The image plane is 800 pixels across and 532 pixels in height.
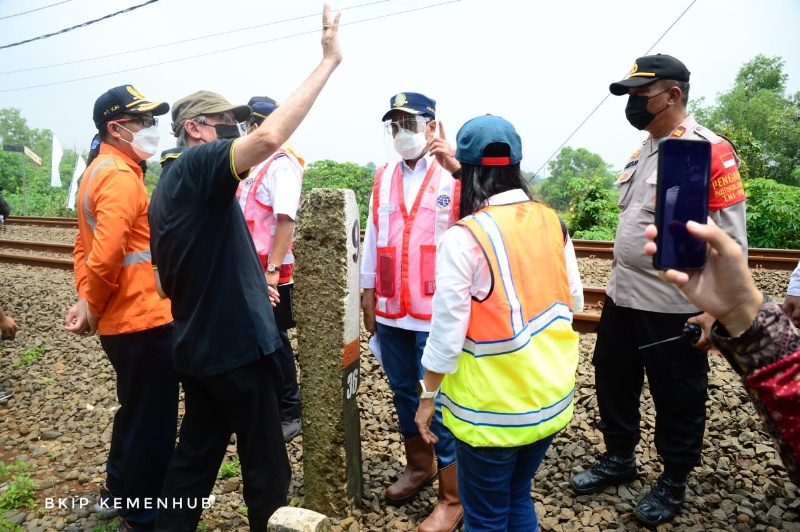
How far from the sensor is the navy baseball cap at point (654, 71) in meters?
2.67

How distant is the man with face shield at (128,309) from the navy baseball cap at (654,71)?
270 centimetres

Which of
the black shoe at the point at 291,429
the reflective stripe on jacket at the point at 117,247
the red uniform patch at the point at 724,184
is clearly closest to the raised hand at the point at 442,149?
the red uniform patch at the point at 724,184

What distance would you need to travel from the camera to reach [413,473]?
3.11 metres

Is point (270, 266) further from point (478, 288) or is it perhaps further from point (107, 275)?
point (478, 288)

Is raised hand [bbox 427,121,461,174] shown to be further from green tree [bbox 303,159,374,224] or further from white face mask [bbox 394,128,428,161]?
green tree [bbox 303,159,374,224]

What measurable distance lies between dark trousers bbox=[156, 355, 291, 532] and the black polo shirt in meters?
0.13

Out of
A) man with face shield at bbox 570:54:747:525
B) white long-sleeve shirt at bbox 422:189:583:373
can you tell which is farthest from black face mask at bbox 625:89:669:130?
white long-sleeve shirt at bbox 422:189:583:373

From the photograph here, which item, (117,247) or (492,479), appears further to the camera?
(117,247)

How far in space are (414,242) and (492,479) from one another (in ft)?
4.51

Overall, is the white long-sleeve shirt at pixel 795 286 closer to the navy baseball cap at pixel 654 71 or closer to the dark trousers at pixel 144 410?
the navy baseball cap at pixel 654 71

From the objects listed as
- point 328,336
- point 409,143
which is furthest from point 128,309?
point 409,143

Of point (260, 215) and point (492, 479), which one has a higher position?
point (260, 215)

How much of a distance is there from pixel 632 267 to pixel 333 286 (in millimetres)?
1633

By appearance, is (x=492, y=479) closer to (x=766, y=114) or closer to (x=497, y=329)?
(x=497, y=329)
